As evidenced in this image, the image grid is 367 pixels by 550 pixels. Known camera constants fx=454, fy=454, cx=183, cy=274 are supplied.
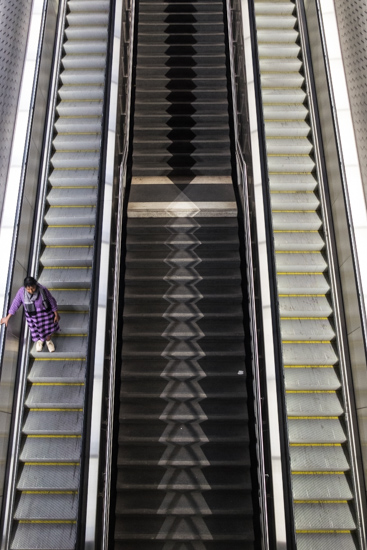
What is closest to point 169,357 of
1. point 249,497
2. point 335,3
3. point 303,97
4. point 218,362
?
point 218,362

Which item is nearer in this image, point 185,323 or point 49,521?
point 49,521

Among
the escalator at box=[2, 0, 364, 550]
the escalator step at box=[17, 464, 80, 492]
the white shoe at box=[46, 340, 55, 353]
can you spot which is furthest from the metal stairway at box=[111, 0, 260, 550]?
the white shoe at box=[46, 340, 55, 353]

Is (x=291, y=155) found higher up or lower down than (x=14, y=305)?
higher up

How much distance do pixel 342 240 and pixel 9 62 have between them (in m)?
5.41

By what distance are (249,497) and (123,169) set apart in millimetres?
5185

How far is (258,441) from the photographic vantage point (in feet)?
19.1

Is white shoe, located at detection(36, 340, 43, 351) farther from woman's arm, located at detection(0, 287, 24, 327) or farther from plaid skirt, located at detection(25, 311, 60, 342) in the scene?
woman's arm, located at detection(0, 287, 24, 327)

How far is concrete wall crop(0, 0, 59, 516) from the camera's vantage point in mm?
5496

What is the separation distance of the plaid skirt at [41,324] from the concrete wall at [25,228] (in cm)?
23

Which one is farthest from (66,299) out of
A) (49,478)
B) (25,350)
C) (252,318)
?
(252,318)

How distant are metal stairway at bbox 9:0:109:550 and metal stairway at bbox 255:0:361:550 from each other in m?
2.87

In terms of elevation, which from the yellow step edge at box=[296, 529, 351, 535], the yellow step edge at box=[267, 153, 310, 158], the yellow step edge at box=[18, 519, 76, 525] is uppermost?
the yellow step edge at box=[267, 153, 310, 158]

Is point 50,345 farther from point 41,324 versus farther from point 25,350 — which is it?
point 41,324

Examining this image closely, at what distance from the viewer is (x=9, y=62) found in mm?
6566
